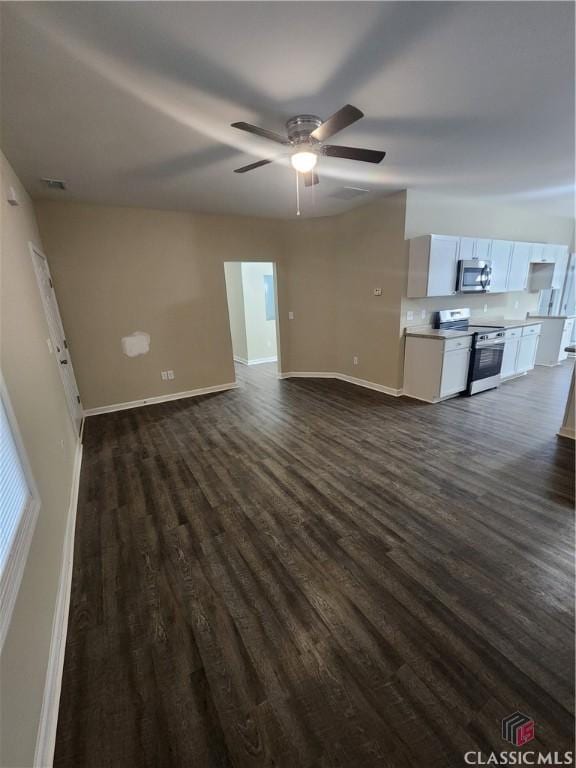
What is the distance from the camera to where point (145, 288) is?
4.43 metres

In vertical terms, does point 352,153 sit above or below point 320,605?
above

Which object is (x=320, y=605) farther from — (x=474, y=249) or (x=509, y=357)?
(x=509, y=357)

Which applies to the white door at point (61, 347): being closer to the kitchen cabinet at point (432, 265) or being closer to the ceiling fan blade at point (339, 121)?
the ceiling fan blade at point (339, 121)

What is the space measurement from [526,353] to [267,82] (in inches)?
217

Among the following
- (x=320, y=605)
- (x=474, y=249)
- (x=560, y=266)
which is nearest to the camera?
(x=320, y=605)

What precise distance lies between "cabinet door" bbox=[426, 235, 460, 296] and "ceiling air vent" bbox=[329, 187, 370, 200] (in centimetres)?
105

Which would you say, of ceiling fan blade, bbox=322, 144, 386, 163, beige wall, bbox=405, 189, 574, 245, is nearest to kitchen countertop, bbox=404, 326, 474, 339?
beige wall, bbox=405, 189, 574, 245

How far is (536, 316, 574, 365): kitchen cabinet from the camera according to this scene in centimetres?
577

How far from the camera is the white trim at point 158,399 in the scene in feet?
14.5

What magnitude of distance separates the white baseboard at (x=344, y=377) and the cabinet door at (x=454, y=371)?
25.9 inches

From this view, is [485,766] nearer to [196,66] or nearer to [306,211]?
[196,66]

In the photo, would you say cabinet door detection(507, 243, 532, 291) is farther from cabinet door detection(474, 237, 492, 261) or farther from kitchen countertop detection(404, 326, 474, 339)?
kitchen countertop detection(404, 326, 474, 339)

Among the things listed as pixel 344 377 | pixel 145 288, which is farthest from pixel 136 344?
pixel 344 377

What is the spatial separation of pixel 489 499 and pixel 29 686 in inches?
110
